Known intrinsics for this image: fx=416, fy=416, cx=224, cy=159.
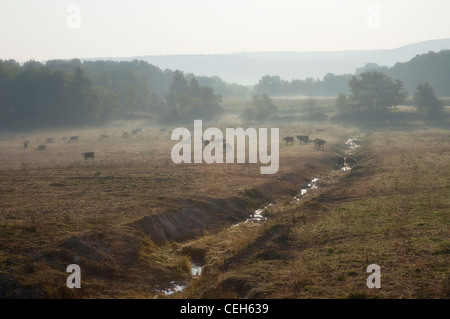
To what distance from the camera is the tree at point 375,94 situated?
103 metres

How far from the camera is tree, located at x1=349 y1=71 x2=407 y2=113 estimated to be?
103019 mm

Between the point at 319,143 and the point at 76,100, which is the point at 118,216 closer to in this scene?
the point at 319,143

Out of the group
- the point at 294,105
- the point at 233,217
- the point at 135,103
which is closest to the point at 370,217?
the point at 233,217

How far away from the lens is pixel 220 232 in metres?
21.7

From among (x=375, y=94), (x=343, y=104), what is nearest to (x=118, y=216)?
(x=343, y=104)

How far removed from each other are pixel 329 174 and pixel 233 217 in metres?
17.3

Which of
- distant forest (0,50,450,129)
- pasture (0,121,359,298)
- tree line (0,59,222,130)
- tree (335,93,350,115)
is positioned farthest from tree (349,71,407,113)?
pasture (0,121,359,298)

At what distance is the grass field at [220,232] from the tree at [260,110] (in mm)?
75056

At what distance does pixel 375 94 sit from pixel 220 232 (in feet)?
306

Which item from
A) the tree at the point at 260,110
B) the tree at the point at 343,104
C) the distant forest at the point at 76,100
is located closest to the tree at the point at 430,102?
the tree at the point at 343,104

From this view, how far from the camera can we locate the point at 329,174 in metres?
38.9

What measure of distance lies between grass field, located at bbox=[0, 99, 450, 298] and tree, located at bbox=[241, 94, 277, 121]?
75056mm

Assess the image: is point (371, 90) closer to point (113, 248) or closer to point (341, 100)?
point (341, 100)

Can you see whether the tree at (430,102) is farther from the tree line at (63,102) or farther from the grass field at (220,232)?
the grass field at (220,232)
